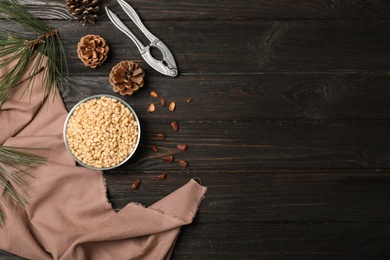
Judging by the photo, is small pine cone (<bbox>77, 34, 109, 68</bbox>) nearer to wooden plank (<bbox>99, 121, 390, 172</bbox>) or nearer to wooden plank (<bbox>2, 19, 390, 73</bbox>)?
wooden plank (<bbox>2, 19, 390, 73</bbox>)

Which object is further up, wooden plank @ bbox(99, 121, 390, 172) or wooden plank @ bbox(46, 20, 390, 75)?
wooden plank @ bbox(46, 20, 390, 75)

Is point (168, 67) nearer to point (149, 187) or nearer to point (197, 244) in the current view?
point (149, 187)

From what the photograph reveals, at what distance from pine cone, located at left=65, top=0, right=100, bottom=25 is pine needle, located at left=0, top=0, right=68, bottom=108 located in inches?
2.7

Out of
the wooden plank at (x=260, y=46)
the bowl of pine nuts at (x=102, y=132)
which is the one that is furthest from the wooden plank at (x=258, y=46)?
the bowl of pine nuts at (x=102, y=132)

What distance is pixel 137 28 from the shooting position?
50.9 inches

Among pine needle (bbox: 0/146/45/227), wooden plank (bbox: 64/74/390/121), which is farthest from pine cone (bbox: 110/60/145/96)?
pine needle (bbox: 0/146/45/227)

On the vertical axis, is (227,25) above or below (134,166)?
above

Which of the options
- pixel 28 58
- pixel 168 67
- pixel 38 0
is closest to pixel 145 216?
pixel 168 67

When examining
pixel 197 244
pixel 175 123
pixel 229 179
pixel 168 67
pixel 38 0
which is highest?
pixel 38 0

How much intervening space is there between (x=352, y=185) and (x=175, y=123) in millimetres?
487

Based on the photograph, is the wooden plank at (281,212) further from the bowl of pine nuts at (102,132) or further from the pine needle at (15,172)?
the pine needle at (15,172)

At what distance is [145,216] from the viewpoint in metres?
1.25

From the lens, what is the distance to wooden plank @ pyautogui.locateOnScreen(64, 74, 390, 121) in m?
1.29

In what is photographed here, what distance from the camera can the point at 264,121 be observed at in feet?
4.26
